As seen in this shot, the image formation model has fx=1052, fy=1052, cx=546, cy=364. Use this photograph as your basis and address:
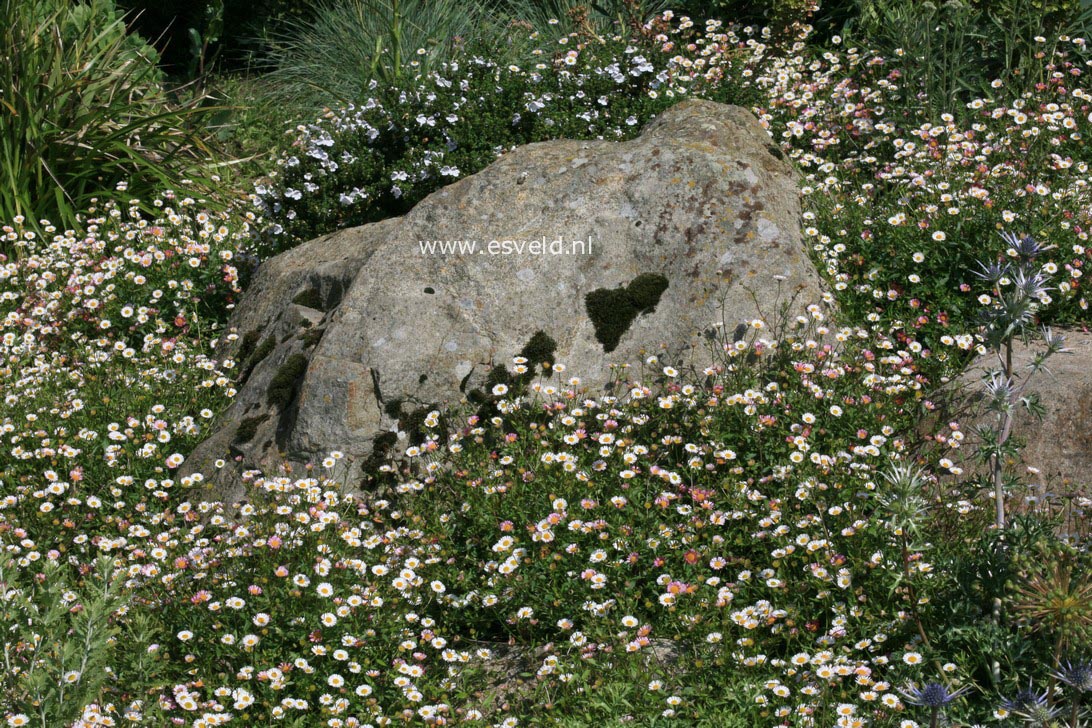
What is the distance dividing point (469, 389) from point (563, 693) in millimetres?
1822

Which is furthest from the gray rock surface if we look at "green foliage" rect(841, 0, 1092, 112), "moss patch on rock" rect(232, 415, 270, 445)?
"moss patch on rock" rect(232, 415, 270, 445)

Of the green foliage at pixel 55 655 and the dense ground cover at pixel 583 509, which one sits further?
the dense ground cover at pixel 583 509

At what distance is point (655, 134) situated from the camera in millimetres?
5742

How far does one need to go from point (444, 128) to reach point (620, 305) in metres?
2.36

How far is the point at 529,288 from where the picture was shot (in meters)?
5.11

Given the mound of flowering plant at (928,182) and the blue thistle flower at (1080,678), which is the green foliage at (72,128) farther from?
the blue thistle flower at (1080,678)

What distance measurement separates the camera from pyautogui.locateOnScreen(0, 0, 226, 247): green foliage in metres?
7.80

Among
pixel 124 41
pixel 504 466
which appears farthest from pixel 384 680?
pixel 124 41

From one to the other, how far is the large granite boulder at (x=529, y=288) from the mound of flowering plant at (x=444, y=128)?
1129 mm

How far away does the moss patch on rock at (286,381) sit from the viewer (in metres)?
5.02

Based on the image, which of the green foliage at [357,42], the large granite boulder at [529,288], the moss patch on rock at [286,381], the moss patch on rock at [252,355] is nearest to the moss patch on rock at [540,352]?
the large granite boulder at [529,288]

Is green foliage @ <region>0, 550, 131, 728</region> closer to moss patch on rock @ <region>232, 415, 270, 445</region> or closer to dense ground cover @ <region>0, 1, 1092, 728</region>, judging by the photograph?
dense ground cover @ <region>0, 1, 1092, 728</region>

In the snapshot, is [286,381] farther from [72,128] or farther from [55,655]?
[72,128]

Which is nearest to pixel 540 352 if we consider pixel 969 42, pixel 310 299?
pixel 310 299
